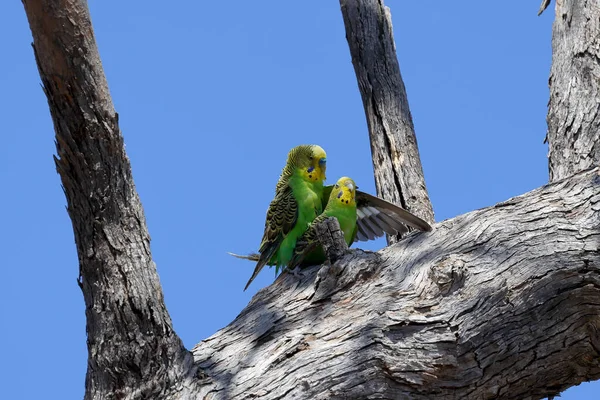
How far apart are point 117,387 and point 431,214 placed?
2.69 m

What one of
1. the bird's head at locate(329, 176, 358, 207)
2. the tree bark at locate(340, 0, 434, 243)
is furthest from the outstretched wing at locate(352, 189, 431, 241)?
the tree bark at locate(340, 0, 434, 243)

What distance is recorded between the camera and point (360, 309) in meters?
4.24

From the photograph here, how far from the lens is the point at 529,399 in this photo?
4.07 metres

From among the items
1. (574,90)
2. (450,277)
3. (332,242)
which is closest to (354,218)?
(332,242)

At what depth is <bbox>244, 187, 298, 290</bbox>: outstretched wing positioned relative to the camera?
5.59 m

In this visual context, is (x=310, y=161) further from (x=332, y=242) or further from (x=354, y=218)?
(x=332, y=242)

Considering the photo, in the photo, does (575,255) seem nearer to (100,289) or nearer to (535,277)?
(535,277)

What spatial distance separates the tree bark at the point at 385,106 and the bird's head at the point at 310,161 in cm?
47

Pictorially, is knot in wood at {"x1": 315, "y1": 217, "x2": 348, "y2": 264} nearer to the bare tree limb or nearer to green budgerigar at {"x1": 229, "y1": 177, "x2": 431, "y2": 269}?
green budgerigar at {"x1": 229, "y1": 177, "x2": 431, "y2": 269}

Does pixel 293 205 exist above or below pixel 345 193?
above

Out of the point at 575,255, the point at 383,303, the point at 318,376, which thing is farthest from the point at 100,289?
the point at 575,255

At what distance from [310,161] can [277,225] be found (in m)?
0.56

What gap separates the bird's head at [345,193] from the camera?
5.35 meters

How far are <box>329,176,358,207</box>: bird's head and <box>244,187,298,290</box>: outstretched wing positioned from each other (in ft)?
1.11
